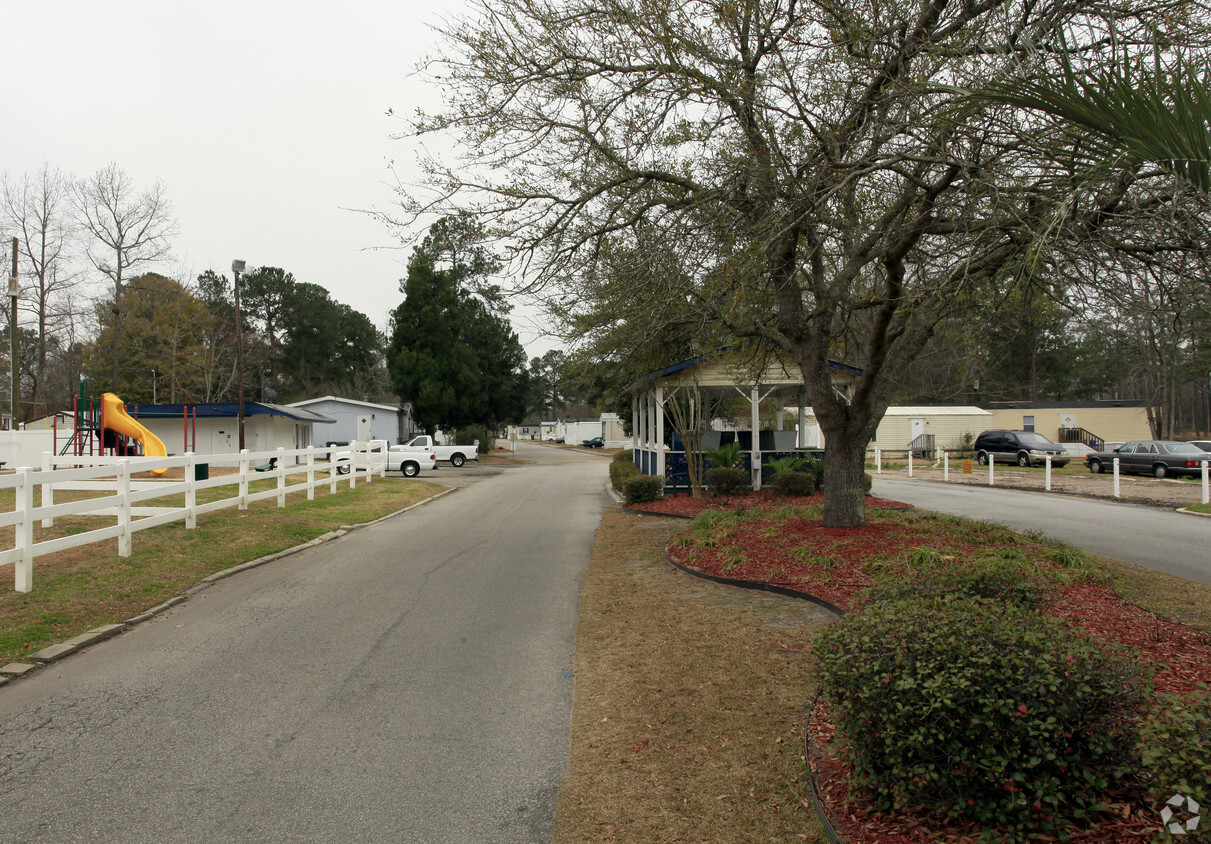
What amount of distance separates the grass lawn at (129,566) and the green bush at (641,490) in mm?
5496

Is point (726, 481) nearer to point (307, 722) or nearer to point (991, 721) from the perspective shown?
point (307, 722)

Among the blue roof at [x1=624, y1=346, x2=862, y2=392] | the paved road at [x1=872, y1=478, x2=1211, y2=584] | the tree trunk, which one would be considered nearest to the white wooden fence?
the blue roof at [x1=624, y1=346, x2=862, y2=392]

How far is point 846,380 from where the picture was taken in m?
19.5

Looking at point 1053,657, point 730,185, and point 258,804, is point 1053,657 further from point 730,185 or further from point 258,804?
point 730,185

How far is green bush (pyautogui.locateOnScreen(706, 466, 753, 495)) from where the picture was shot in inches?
679

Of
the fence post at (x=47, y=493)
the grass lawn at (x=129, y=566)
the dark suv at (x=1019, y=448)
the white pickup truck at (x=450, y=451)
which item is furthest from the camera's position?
the white pickup truck at (x=450, y=451)

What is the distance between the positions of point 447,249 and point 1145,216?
24.0 feet

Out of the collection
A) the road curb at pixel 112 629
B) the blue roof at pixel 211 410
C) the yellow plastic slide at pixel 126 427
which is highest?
the blue roof at pixel 211 410

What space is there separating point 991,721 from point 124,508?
9816 millimetres

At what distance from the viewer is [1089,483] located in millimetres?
24547

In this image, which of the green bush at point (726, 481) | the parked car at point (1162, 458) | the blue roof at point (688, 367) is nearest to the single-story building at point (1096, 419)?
the parked car at point (1162, 458)

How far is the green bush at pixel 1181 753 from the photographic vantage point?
233cm

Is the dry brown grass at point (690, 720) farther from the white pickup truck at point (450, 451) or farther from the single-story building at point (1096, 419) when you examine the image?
the single-story building at point (1096, 419)

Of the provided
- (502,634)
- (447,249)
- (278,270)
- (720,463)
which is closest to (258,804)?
(502,634)
